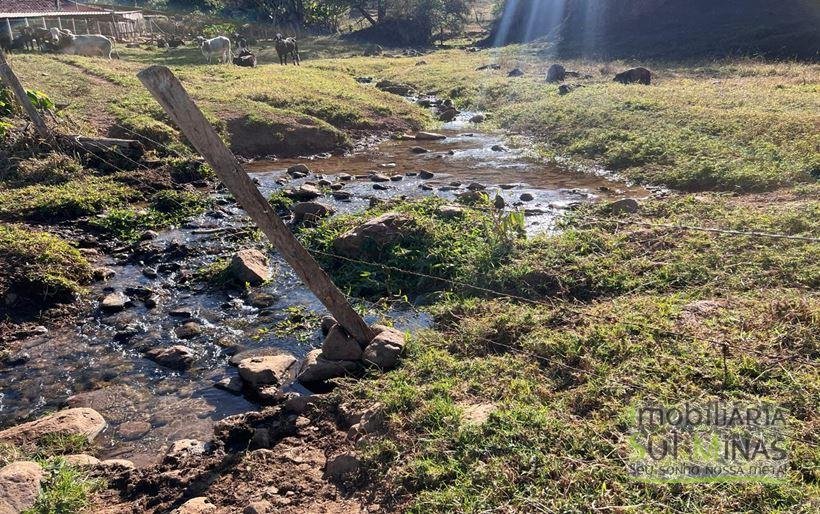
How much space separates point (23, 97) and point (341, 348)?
28.8ft

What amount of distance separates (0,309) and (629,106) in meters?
14.6

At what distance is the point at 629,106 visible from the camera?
635 inches

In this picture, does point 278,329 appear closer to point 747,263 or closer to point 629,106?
point 747,263

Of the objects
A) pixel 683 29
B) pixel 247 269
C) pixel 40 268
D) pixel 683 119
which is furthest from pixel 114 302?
pixel 683 29

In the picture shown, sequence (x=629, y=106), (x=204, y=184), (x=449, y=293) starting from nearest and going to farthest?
(x=449, y=293) < (x=204, y=184) < (x=629, y=106)

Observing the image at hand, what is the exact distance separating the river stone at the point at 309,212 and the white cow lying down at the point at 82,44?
63.9ft

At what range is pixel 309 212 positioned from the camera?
33.9 ft

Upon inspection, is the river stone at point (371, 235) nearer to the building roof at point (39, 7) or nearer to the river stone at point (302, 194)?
the river stone at point (302, 194)

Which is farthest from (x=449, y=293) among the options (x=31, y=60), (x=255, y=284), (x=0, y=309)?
(x=31, y=60)

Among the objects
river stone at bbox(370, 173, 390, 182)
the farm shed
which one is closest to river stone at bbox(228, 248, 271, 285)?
river stone at bbox(370, 173, 390, 182)

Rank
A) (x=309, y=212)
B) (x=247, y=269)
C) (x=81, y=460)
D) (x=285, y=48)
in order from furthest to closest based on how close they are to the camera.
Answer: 1. (x=285, y=48)
2. (x=309, y=212)
3. (x=247, y=269)
4. (x=81, y=460)

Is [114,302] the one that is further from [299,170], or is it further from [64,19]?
[64,19]

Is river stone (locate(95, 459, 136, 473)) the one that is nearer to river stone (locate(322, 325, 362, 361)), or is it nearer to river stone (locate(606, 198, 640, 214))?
river stone (locate(322, 325, 362, 361))

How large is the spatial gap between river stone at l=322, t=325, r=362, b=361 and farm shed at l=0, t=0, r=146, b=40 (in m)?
25.5
